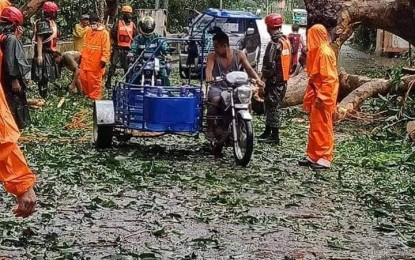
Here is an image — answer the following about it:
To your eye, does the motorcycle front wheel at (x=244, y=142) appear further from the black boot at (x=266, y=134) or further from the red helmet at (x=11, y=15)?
the red helmet at (x=11, y=15)

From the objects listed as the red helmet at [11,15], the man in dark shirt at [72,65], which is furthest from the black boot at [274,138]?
the man in dark shirt at [72,65]

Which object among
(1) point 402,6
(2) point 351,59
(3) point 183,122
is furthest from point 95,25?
(2) point 351,59

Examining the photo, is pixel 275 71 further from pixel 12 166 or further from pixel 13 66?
pixel 12 166

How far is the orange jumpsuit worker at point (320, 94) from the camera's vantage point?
1039 cm

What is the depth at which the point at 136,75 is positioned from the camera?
439 inches

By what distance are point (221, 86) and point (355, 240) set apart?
4.30 meters

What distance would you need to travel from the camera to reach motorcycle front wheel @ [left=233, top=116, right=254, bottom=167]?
9969mm

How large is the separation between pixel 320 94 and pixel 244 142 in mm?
1151

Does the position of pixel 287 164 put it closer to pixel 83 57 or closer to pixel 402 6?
pixel 402 6

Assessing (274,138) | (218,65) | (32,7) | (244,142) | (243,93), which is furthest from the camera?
(32,7)

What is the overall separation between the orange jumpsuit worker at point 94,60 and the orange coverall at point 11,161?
13.0m

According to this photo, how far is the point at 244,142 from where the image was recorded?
33.7ft

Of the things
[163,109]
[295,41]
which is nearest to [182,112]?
[163,109]

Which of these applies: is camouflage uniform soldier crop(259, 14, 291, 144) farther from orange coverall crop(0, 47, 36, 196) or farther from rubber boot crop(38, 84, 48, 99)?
orange coverall crop(0, 47, 36, 196)
